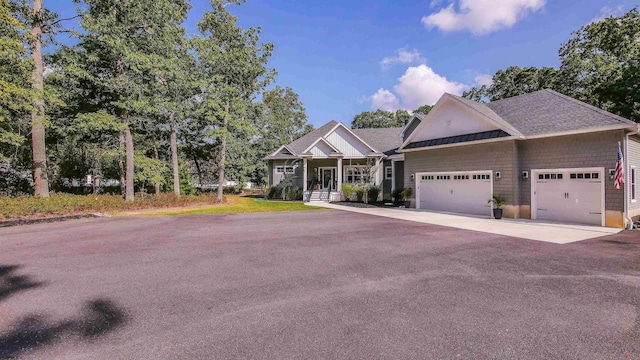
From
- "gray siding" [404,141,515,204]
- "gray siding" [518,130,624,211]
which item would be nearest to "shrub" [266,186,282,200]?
"gray siding" [404,141,515,204]

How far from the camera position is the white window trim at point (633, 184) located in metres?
11.2

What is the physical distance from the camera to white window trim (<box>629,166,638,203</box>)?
11156 mm

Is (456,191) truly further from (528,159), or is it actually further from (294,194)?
(294,194)

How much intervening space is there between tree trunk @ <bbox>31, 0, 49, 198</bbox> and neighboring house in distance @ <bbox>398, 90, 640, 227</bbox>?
2060 centimetres

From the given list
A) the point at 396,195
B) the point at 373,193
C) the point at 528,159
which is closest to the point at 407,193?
the point at 396,195

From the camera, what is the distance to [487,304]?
170 inches

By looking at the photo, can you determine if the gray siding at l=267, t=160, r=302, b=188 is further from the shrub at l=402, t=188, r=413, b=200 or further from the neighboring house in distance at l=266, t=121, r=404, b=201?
the shrub at l=402, t=188, r=413, b=200

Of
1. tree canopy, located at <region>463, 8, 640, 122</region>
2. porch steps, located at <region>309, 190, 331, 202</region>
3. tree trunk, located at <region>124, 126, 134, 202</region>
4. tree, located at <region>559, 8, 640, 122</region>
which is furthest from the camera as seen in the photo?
porch steps, located at <region>309, 190, 331, 202</region>

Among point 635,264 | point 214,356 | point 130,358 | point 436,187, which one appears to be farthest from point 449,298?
point 436,187

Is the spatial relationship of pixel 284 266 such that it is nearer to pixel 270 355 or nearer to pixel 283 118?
pixel 270 355

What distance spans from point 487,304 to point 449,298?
0.52 meters

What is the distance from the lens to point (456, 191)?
16.0 m

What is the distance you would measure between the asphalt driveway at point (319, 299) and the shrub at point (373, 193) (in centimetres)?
1347

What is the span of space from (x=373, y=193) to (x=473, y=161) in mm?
8479
